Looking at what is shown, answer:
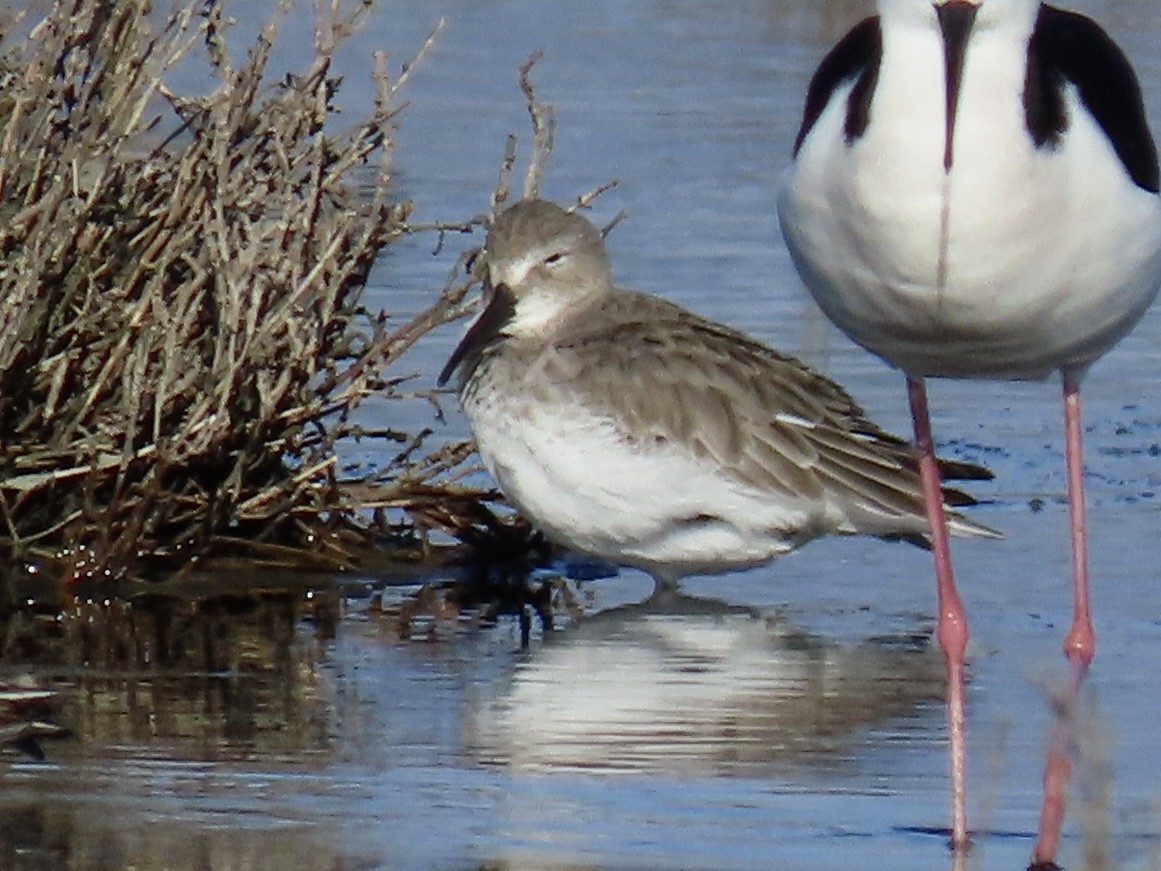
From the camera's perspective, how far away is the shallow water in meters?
4.79

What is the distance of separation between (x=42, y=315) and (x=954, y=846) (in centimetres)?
240

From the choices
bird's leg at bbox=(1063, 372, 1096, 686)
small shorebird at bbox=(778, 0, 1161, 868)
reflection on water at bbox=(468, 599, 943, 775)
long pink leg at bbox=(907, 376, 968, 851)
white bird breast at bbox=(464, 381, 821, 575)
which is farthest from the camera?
white bird breast at bbox=(464, 381, 821, 575)

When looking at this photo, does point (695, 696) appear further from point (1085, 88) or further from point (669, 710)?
point (1085, 88)

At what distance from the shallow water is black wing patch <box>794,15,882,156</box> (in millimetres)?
1062

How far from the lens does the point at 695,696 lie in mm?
5773

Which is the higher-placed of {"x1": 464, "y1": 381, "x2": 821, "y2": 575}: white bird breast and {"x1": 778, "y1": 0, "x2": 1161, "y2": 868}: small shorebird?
{"x1": 778, "y1": 0, "x2": 1161, "y2": 868}: small shorebird

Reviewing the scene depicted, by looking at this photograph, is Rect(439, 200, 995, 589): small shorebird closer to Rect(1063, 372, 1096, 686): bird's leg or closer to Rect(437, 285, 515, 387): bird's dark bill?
Rect(437, 285, 515, 387): bird's dark bill

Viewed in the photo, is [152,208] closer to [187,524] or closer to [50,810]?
[187,524]

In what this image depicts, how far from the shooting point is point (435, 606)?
21.6 ft

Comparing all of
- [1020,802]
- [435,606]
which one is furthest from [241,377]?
[1020,802]

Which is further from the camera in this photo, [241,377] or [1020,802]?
[241,377]

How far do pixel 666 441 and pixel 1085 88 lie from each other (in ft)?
5.53

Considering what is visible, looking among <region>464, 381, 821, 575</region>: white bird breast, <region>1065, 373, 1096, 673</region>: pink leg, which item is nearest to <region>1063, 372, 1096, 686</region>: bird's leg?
<region>1065, 373, 1096, 673</region>: pink leg

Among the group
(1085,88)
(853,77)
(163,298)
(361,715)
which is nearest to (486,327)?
(163,298)
